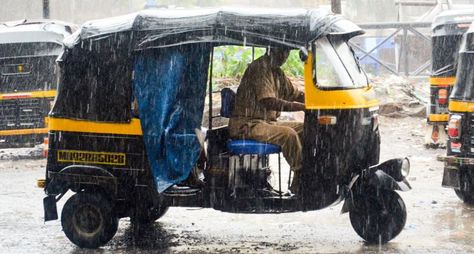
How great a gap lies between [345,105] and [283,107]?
2.12 ft

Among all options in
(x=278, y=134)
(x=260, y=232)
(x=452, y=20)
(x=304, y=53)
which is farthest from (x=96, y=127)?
(x=452, y=20)

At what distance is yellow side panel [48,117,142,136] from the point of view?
29.8ft

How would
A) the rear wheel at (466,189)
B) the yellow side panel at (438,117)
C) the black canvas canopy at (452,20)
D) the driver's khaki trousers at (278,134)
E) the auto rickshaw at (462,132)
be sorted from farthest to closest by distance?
the yellow side panel at (438,117)
the black canvas canopy at (452,20)
the rear wheel at (466,189)
the auto rickshaw at (462,132)
the driver's khaki trousers at (278,134)

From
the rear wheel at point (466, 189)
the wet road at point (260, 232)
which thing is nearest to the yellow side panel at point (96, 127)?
the wet road at point (260, 232)

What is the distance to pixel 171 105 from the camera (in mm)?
8992

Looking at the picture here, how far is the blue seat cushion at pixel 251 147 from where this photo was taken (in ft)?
29.5

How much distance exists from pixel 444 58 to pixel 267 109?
753 centimetres

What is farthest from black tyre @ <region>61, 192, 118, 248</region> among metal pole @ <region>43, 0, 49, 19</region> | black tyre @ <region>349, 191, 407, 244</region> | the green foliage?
metal pole @ <region>43, 0, 49, 19</region>

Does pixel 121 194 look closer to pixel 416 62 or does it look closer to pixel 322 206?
pixel 322 206

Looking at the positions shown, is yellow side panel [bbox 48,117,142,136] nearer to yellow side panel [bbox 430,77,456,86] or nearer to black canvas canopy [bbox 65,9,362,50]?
black canvas canopy [bbox 65,9,362,50]

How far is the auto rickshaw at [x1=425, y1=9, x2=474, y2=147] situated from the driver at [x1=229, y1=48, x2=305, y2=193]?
6.93 metres

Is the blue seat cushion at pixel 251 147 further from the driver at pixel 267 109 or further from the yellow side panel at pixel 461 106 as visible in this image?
the yellow side panel at pixel 461 106

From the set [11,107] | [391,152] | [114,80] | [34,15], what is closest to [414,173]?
[391,152]

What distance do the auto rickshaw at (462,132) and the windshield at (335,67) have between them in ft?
7.21
